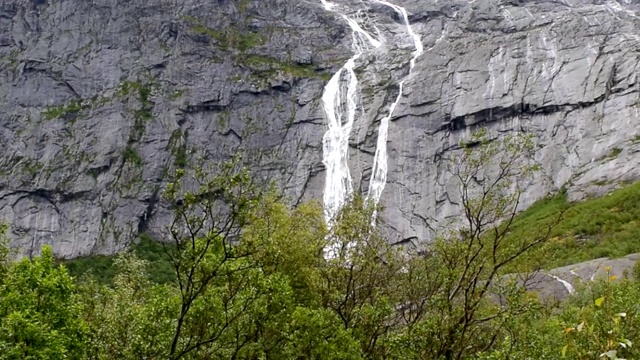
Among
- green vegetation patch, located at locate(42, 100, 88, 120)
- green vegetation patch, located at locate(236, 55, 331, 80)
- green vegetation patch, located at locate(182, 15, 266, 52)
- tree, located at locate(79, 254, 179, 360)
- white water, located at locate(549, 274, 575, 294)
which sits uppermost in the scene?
green vegetation patch, located at locate(182, 15, 266, 52)

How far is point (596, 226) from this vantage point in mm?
57750

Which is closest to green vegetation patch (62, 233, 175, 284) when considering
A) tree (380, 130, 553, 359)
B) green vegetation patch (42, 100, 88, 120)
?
green vegetation patch (42, 100, 88, 120)

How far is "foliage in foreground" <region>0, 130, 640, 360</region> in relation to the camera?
1326cm

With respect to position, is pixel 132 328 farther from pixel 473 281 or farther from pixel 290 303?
pixel 473 281

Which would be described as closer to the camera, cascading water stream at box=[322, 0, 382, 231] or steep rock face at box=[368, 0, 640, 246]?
steep rock face at box=[368, 0, 640, 246]

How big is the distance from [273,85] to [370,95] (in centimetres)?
1866

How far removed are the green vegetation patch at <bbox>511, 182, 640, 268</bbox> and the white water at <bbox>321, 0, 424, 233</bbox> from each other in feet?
67.8

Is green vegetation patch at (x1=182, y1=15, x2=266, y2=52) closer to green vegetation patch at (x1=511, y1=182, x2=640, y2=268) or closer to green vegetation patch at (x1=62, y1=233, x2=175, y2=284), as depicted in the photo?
green vegetation patch at (x1=62, y1=233, x2=175, y2=284)

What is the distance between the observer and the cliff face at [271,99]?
77.1m

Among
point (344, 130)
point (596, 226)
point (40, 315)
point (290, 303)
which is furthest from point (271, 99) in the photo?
point (40, 315)

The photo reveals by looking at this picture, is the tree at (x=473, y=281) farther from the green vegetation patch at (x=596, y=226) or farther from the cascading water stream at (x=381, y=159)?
the cascading water stream at (x=381, y=159)

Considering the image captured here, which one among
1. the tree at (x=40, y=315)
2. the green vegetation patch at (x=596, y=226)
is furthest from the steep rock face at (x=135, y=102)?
the tree at (x=40, y=315)

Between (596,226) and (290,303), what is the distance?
5054cm

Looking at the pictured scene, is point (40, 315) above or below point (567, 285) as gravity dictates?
below
